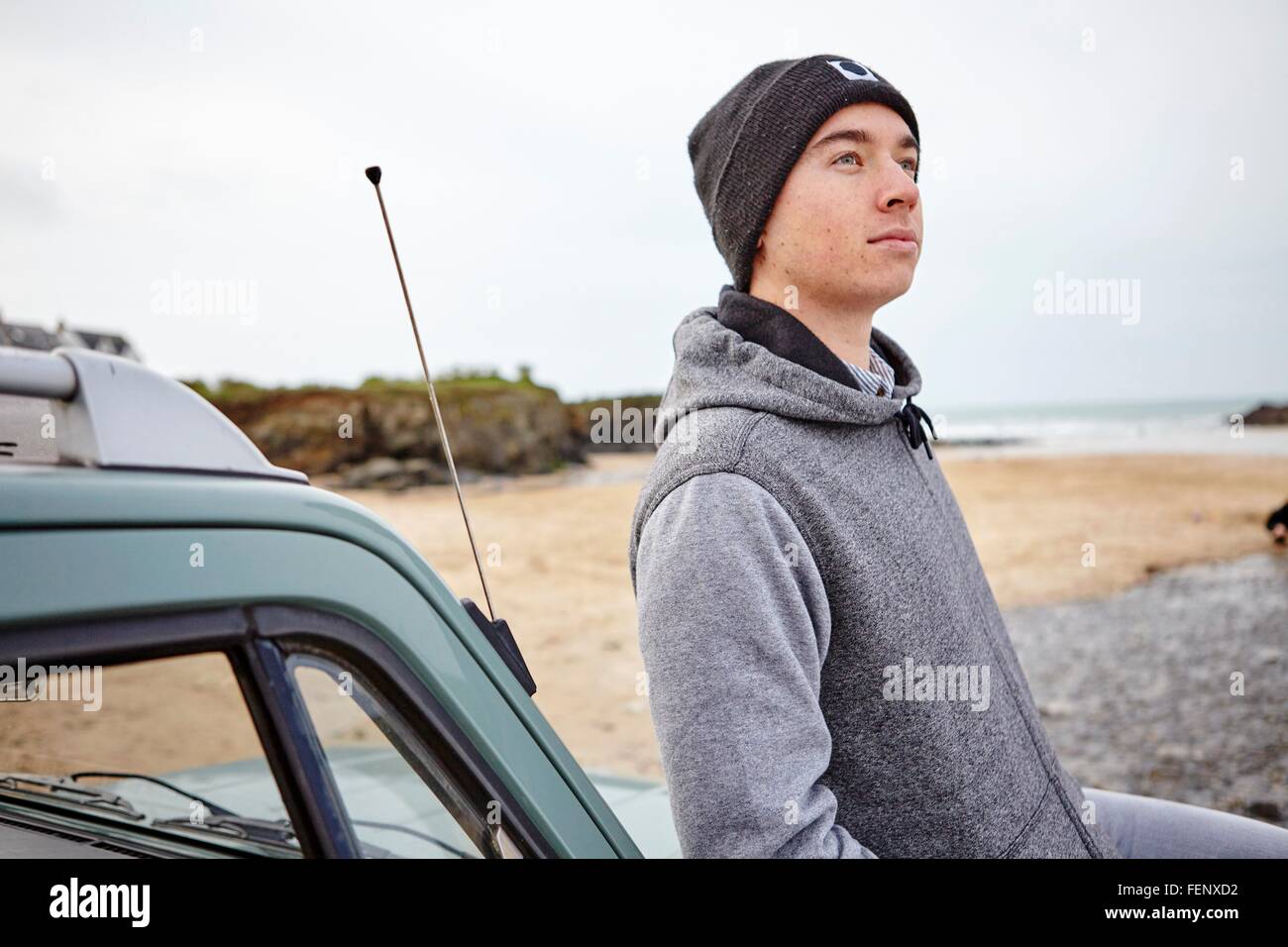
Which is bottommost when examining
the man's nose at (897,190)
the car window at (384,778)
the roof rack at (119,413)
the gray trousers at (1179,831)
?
the gray trousers at (1179,831)

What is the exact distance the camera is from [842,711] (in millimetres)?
1483

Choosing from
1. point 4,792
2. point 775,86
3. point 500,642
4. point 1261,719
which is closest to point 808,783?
point 500,642

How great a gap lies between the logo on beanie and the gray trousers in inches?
57.3

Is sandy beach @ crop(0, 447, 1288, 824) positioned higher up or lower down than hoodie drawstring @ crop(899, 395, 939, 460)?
lower down

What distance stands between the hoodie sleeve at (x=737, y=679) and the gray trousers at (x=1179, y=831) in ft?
2.87

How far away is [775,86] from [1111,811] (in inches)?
62.0

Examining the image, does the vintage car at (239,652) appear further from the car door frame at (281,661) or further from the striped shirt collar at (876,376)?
the striped shirt collar at (876,376)

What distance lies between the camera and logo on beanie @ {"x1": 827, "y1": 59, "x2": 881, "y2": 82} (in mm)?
1817

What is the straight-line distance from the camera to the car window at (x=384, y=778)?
0.91m

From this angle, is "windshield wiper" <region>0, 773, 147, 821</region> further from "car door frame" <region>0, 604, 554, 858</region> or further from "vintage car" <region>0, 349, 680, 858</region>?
"car door frame" <region>0, 604, 554, 858</region>

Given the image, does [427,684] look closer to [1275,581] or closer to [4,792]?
[4,792]

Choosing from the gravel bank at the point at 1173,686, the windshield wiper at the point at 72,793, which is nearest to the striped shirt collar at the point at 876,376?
the windshield wiper at the point at 72,793

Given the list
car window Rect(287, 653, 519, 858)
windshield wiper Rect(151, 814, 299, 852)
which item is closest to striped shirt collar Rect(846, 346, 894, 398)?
car window Rect(287, 653, 519, 858)

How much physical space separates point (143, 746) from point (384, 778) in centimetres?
47
